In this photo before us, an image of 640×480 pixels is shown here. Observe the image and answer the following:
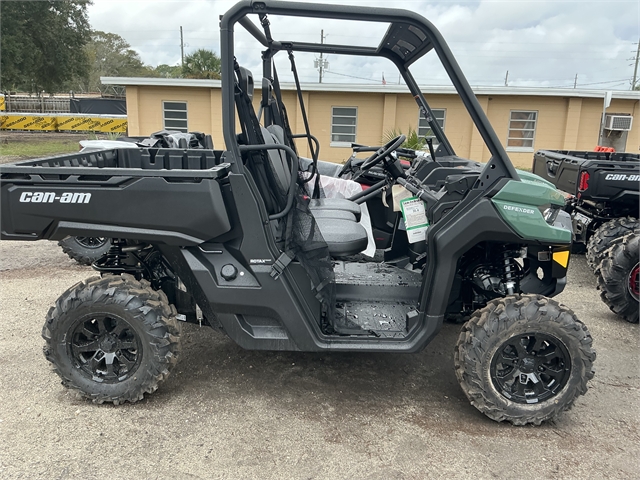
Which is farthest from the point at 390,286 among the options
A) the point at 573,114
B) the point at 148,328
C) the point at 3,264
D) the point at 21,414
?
the point at 573,114

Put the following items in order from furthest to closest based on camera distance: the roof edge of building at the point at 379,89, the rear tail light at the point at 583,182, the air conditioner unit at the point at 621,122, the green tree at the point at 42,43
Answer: the green tree at the point at 42,43 < the roof edge of building at the point at 379,89 < the air conditioner unit at the point at 621,122 < the rear tail light at the point at 583,182

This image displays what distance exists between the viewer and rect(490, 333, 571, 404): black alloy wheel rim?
316cm

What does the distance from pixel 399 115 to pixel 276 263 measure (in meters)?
14.2

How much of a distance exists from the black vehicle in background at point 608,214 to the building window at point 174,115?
12.1 metres

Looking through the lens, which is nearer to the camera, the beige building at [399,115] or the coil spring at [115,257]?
the coil spring at [115,257]

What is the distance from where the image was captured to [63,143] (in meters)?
22.0

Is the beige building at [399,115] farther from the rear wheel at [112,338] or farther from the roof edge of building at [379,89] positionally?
the rear wheel at [112,338]

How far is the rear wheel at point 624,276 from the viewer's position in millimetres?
4867

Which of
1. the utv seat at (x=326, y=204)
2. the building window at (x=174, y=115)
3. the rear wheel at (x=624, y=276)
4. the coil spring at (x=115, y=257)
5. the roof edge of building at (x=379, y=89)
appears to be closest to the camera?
the coil spring at (x=115, y=257)

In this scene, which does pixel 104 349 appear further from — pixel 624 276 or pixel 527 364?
pixel 624 276

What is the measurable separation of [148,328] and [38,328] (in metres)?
1.75

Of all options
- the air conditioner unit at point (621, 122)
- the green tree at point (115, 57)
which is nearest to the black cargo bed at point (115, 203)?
the air conditioner unit at point (621, 122)

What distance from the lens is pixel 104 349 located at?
10.7ft

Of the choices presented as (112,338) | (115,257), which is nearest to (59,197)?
(115,257)
